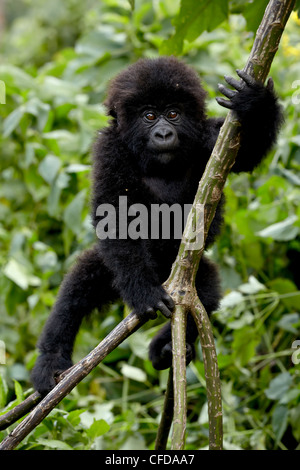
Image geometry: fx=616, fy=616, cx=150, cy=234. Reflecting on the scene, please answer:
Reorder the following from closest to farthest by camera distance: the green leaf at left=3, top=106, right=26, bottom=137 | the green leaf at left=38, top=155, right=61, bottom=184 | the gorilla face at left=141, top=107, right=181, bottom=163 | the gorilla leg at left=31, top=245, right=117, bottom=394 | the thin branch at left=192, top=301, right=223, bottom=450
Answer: the thin branch at left=192, top=301, right=223, bottom=450 → the gorilla face at left=141, top=107, right=181, bottom=163 → the gorilla leg at left=31, top=245, right=117, bottom=394 → the green leaf at left=38, top=155, right=61, bottom=184 → the green leaf at left=3, top=106, right=26, bottom=137

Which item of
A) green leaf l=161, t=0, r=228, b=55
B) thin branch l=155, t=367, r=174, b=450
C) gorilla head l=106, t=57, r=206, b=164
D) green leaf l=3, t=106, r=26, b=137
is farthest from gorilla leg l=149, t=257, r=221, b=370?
green leaf l=3, t=106, r=26, b=137

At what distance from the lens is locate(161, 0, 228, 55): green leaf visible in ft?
9.17

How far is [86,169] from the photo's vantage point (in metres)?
4.18

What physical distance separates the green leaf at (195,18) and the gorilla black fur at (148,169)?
0.11 metres

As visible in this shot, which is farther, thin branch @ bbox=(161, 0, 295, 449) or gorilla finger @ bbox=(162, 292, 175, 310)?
gorilla finger @ bbox=(162, 292, 175, 310)

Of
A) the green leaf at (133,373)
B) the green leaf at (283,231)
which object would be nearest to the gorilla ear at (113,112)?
the green leaf at (283,231)

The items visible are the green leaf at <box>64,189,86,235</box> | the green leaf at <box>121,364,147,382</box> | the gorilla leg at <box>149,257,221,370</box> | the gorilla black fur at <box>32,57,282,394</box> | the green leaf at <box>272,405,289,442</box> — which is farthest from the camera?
the green leaf at <box>64,189,86,235</box>

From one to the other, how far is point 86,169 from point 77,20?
201 inches

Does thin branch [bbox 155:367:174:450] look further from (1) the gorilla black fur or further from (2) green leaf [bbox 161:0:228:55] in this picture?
(2) green leaf [bbox 161:0:228:55]

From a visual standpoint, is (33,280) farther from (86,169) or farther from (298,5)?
(298,5)

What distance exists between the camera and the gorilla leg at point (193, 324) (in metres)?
2.84

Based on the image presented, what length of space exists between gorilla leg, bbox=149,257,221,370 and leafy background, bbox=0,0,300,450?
404mm

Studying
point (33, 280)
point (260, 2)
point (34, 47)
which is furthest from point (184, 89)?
point (34, 47)

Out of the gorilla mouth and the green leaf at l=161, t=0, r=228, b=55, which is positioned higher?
the green leaf at l=161, t=0, r=228, b=55
